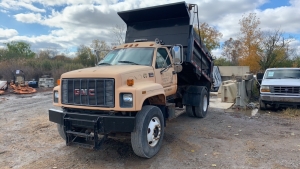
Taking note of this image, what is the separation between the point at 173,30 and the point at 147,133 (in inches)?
143

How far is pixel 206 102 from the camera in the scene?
8.70 meters

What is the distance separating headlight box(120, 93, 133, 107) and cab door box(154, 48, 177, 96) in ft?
4.41

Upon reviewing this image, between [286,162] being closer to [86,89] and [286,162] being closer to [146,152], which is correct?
[146,152]

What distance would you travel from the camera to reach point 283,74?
977 centimetres

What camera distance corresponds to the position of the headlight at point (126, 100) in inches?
164

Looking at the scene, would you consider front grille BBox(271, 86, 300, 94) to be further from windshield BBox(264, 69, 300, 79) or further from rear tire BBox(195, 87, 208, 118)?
rear tire BBox(195, 87, 208, 118)

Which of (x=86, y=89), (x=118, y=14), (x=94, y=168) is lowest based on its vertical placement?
(x=94, y=168)

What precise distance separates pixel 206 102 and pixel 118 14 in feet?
14.4

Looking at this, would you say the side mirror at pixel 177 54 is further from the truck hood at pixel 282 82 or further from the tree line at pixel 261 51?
the tree line at pixel 261 51

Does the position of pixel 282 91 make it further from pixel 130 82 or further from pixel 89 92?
pixel 89 92

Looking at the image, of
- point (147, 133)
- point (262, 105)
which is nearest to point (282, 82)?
point (262, 105)

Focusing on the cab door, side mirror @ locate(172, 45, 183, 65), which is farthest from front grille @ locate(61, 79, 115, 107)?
side mirror @ locate(172, 45, 183, 65)

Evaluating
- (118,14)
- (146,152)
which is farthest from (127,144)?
(118,14)

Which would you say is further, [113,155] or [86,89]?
[113,155]
